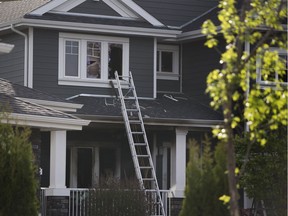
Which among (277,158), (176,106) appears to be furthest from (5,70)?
(277,158)

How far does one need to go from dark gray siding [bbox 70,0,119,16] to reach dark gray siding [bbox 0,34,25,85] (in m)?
1.95

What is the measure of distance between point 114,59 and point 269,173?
8.09 metres

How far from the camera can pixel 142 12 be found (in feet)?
97.5

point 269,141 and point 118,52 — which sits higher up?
point 118,52

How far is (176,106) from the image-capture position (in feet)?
97.6

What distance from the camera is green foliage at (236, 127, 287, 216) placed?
23000 millimetres

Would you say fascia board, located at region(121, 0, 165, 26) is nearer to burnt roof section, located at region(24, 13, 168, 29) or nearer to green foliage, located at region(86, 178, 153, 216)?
burnt roof section, located at region(24, 13, 168, 29)

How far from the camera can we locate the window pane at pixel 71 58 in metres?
28.7

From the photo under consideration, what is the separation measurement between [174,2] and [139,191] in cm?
1084

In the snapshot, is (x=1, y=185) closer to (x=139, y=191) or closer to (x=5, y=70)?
(x=139, y=191)

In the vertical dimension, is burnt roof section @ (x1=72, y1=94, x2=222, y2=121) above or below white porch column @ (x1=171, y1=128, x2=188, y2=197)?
above

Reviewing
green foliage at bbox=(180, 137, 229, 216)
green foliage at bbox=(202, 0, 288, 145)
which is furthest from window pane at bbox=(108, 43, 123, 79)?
green foliage at bbox=(202, 0, 288, 145)

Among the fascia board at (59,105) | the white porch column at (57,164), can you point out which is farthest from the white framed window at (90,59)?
the white porch column at (57,164)

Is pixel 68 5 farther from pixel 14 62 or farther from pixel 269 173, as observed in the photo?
pixel 269 173
